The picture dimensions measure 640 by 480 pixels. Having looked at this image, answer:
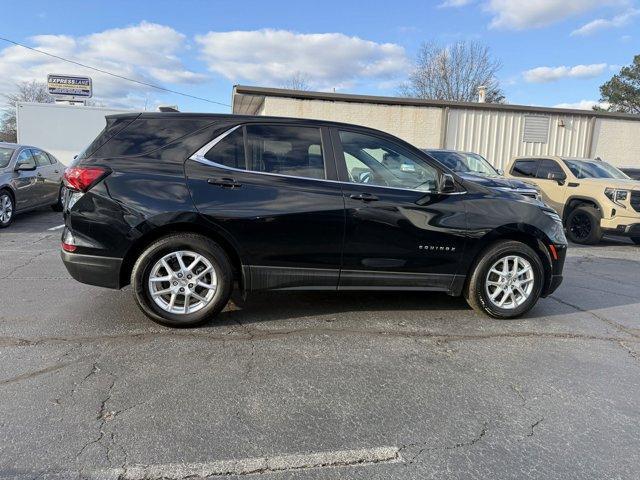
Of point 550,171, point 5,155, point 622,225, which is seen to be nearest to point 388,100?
point 550,171

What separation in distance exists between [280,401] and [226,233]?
1.57m

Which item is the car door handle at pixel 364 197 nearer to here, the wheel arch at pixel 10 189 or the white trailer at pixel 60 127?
the wheel arch at pixel 10 189

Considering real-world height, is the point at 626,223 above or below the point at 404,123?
below

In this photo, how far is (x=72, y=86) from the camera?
31234mm

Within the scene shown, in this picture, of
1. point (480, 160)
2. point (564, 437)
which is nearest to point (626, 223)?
point (480, 160)

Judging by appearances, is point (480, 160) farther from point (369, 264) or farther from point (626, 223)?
point (369, 264)

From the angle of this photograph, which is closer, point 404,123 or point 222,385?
point 222,385

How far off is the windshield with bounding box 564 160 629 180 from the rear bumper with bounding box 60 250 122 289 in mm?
10192

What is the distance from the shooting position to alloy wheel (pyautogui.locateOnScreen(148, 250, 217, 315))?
13.3 feet

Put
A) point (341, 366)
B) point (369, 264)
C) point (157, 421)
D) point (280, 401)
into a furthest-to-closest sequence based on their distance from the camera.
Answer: point (369, 264) → point (341, 366) → point (280, 401) → point (157, 421)

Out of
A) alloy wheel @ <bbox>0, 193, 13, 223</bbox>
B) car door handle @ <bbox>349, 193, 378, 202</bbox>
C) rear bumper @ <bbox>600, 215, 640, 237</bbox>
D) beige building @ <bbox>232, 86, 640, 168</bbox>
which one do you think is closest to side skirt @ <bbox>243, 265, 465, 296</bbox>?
car door handle @ <bbox>349, 193, 378, 202</bbox>

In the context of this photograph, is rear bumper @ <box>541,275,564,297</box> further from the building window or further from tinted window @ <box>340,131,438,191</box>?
the building window

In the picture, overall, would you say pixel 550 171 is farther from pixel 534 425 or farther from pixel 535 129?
pixel 534 425

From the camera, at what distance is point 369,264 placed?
435 cm
